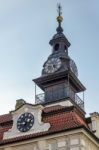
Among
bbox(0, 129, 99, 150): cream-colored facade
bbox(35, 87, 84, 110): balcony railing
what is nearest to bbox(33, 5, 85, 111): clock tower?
bbox(35, 87, 84, 110): balcony railing

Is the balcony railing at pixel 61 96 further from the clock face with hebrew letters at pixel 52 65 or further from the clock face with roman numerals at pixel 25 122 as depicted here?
the clock face with roman numerals at pixel 25 122

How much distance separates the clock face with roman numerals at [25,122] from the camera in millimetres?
38500

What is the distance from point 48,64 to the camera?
53.2m

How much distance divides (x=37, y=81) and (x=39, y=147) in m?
15.6

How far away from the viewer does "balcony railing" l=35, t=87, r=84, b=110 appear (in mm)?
49688

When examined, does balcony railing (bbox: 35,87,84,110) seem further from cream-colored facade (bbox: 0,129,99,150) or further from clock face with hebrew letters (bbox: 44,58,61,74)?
cream-colored facade (bbox: 0,129,99,150)

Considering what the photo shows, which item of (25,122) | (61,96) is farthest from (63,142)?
(61,96)

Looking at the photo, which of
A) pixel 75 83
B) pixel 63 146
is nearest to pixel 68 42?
pixel 75 83

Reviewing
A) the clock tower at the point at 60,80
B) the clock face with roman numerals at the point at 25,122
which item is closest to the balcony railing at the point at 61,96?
the clock tower at the point at 60,80

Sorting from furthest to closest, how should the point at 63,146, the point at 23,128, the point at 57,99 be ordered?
the point at 57,99 < the point at 23,128 < the point at 63,146

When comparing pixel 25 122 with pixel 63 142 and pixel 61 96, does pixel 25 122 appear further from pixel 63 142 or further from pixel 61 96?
pixel 61 96

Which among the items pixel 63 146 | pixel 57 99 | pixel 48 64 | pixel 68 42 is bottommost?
pixel 63 146

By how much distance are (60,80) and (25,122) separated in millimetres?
12913

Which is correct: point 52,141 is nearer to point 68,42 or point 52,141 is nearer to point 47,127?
point 47,127
